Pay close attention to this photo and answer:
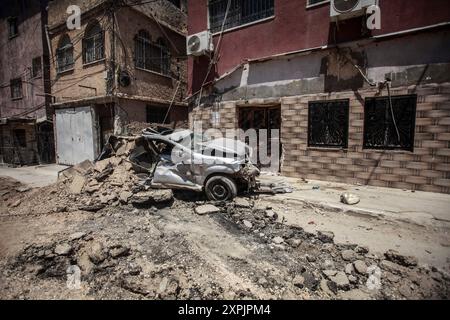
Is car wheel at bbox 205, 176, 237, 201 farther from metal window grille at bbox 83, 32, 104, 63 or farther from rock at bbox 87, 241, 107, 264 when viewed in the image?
metal window grille at bbox 83, 32, 104, 63

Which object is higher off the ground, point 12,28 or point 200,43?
point 12,28

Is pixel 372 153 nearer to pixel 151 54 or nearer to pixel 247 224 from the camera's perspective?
pixel 247 224

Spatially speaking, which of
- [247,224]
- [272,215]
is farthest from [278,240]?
[272,215]

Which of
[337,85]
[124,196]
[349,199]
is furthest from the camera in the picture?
[337,85]

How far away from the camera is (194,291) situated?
3.01m

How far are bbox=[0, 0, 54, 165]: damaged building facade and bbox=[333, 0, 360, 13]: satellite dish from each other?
44.2 feet

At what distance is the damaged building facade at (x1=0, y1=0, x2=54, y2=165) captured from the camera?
13180 millimetres

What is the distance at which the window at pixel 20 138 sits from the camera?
14820 mm

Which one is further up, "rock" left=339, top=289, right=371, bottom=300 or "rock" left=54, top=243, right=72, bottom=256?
"rock" left=54, top=243, right=72, bottom=256

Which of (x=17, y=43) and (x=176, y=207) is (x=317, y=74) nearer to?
(x=176, y=207)

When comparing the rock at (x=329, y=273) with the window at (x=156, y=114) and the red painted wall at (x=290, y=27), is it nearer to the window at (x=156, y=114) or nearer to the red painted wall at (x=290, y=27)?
the red painted wall at (x=290, y=27)

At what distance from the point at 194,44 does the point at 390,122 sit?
740 cm

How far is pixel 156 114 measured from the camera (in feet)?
39.4

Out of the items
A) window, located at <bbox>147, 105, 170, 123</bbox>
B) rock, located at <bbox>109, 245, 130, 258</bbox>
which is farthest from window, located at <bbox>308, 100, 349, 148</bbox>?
window, located at <bbox>147, 105, 170, 123</bbox>
